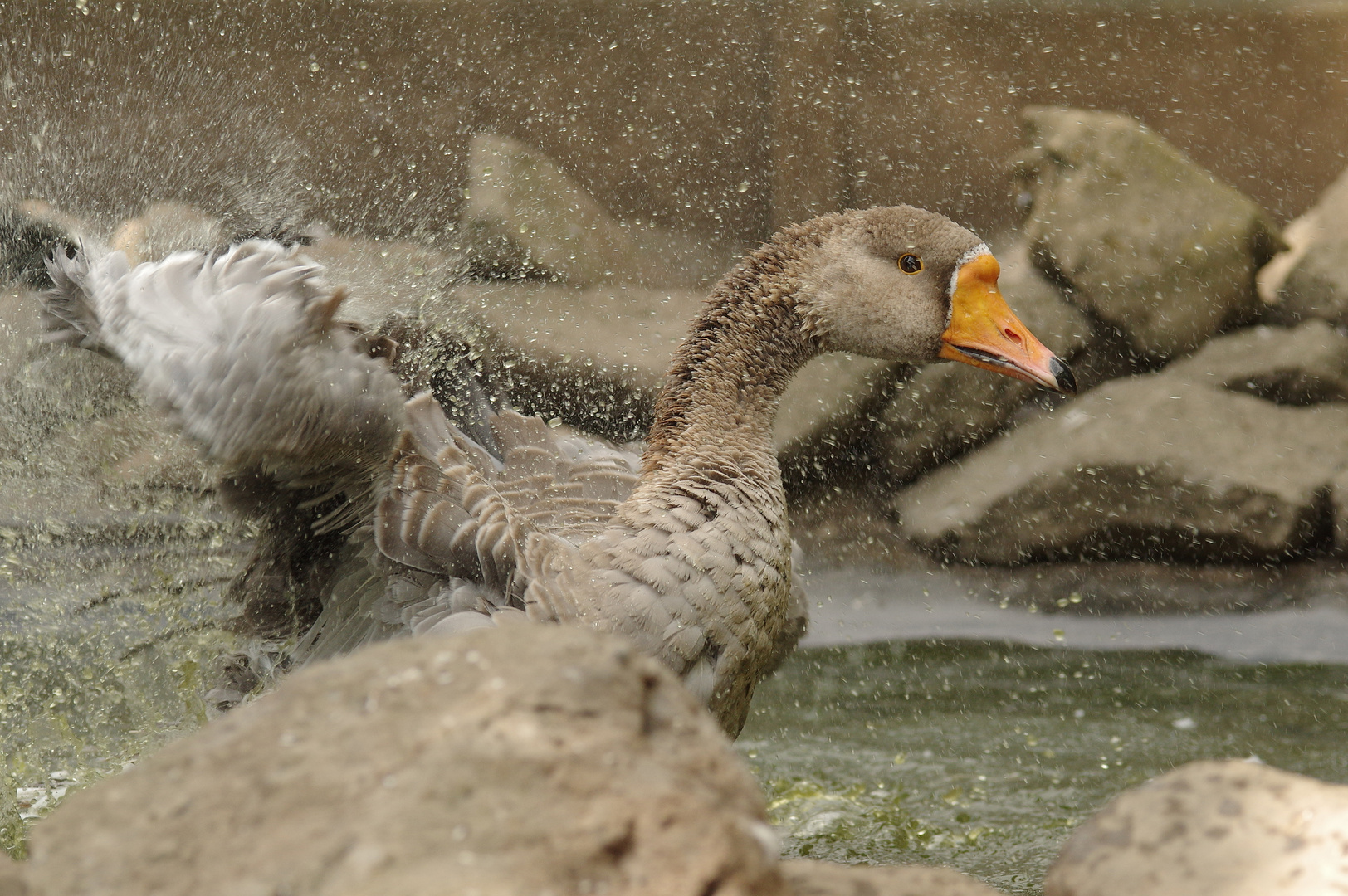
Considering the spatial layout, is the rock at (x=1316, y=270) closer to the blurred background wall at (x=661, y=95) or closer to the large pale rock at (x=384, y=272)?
the blurred background wall at (x=661, y=95)

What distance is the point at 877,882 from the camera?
150 cm

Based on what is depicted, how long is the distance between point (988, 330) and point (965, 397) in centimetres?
263

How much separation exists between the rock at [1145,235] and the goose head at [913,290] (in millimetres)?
2716

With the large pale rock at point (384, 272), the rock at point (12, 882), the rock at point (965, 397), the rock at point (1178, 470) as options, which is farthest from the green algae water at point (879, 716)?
the rock at point (12, 882)

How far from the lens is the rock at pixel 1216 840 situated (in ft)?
4.85

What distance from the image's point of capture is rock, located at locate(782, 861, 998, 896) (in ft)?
4.82

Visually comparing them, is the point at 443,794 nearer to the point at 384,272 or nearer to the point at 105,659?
the point at 105,659

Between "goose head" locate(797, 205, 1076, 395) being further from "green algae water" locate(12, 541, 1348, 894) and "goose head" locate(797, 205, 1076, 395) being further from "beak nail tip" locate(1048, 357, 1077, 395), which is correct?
"green algae water" locate(12, 541, 1348, 894)

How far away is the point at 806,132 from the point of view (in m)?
5.83

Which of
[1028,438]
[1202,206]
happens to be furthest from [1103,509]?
[1202,206]

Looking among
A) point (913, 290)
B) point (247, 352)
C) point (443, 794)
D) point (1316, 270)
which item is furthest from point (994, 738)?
point (443, 794)

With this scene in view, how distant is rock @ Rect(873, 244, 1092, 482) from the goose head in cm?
254

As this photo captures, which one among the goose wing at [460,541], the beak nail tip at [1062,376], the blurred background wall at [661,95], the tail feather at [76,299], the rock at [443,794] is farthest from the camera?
the blurred background wall at [661,95]

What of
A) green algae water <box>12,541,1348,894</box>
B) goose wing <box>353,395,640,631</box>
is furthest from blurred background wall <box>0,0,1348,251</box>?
goose wing <box>353,395,640,631</box>
